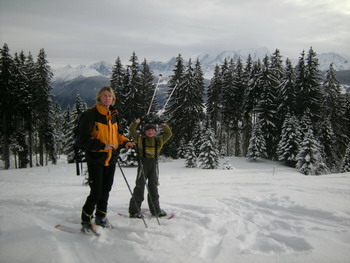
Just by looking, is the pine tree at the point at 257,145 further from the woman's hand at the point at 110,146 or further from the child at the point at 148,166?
the woman's hand at the point at 110,146

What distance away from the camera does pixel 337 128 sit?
31.7 metres

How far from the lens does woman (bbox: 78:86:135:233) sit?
377cm

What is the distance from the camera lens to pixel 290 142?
2697 centimetres

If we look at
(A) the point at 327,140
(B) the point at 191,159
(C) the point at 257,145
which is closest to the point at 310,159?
(A) the point at 327,140

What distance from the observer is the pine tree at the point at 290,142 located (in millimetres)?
26656

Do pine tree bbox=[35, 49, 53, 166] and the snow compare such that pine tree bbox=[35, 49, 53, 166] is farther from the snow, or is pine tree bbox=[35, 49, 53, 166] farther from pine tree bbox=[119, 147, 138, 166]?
the snow

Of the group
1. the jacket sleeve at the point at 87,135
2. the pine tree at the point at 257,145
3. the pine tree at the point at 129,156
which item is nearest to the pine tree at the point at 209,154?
the pine tree at the point at 129,156

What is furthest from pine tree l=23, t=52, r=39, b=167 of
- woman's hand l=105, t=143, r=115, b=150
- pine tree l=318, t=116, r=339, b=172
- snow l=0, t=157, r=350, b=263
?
pine tree l=318, t=116, r=339, b=172

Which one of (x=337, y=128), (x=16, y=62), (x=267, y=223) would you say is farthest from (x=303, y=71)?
(x=16, y=62)

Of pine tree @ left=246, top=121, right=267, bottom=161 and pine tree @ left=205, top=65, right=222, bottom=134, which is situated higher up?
pine tree @ left=205, top=65, right=222, bottom=134

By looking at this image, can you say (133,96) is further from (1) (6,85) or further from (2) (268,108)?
(2) (268,108)

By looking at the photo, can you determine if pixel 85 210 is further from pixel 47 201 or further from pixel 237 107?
pixel 237 107

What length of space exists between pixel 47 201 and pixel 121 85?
28.2 metres

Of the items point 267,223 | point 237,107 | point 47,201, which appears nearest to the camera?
point 267,223
